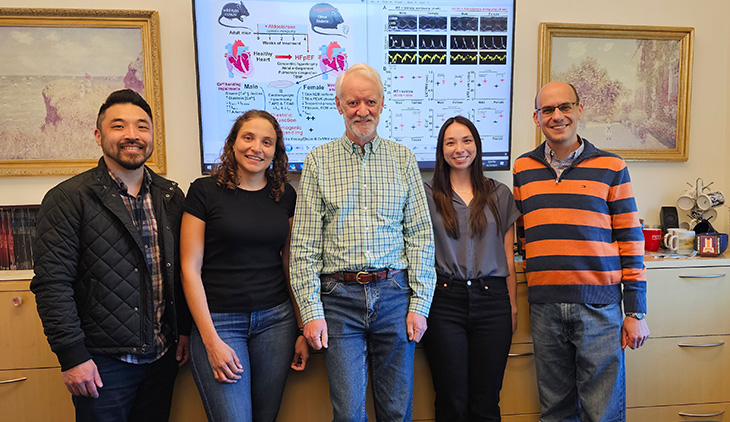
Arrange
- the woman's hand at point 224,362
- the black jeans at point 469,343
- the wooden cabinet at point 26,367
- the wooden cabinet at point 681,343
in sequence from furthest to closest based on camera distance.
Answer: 1. the wooden cabinet at point 681,343
2. the wooden cabinet at point 26,367
3. the black jeans at point 469,343
4. the woman's hand at point 224,362

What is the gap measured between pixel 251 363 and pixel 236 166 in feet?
2.34

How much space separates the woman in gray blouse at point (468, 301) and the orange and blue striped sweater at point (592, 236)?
181 millimetres

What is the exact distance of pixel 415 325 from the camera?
1.56 m

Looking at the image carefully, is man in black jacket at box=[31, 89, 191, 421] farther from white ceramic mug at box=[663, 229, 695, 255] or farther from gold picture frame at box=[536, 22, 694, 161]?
white ceramic mug at box=[663, 229, 695, 255]

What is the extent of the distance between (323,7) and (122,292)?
1.62m

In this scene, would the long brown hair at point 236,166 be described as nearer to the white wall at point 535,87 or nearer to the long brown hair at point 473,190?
the long brown hair at point 473,190

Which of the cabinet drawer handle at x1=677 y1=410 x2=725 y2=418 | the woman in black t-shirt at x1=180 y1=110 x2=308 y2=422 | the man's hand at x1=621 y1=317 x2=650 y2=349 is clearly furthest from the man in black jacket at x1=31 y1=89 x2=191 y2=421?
the cabinet drawer handle at x1=677 y1=410 x2=725 y2=418

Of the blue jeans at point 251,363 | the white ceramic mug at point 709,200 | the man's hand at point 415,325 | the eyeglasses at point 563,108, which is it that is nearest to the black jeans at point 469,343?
the man's hand at point 415,325

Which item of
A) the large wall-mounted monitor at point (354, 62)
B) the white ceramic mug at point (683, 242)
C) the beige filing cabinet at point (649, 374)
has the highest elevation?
the large wall-mounted monitor at point (354, 62)

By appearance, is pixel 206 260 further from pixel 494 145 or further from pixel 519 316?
pixel 494 145

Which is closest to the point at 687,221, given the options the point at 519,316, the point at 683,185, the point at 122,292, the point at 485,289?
the point at 683,185

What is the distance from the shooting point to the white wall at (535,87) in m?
2.21

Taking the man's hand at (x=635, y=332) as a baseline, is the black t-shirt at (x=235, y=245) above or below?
above

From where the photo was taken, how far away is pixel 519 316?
2.01 metres
